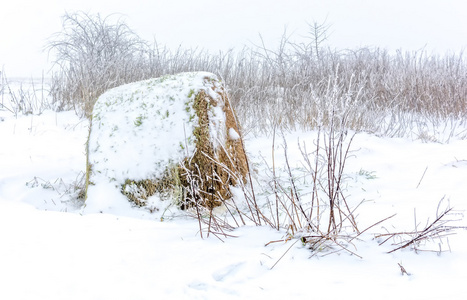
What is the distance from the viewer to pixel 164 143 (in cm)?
249

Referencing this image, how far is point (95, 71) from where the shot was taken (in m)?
6.39

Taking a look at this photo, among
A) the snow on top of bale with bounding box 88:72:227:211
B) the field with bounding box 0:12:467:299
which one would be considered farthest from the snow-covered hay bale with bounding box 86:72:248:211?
the field with bounding box 0:12:467:299

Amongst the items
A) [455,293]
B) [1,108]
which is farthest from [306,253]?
[1,108]

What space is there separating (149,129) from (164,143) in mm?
150

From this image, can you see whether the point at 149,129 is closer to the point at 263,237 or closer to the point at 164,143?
the point at 164,143

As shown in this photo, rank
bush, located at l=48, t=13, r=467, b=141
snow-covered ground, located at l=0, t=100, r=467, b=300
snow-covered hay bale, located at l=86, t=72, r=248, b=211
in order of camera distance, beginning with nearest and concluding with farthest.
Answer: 1. snow-covered ground, located at l=0, t=100, r=467, b=300
2. snow-covered hay bale, located at l=86, t=72, r=248, b=211
3. bush, located at l=48, t=13, r=467, b=141

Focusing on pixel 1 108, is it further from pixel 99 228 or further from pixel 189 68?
pixel 99 228

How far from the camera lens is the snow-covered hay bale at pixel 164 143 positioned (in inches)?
96.7

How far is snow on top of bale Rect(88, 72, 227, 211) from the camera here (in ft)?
8.14

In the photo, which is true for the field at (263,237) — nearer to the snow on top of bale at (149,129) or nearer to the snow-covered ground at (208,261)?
the snow-covered ground at (208,261)

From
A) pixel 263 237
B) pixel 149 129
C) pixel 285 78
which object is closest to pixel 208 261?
pixel 263 237

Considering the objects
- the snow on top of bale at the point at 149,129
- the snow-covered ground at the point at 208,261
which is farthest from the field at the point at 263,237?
the snow on top of bale at the point at 149,129

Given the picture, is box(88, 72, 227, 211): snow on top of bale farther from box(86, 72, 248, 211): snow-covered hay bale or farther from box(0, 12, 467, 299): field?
box(0, 12, 467, 299): field

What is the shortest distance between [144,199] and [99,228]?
0.58 meters
